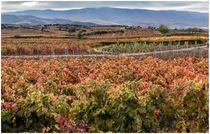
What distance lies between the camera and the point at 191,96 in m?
13.4

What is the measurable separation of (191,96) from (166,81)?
5778 mm

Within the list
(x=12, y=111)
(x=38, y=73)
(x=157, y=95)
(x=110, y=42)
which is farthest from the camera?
(x=110, y=42)

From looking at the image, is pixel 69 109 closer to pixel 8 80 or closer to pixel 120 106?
pixel 120 106

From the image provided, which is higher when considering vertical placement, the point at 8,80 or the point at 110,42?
the point at 8,80

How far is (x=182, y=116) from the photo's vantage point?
1350 centimetres

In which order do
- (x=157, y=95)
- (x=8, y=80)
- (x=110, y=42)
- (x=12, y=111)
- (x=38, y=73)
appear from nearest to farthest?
(x=12, y=111) < (x=157, y=95) < (x=8, y=80) < (x=38, y=73) < (x=110, y=42)

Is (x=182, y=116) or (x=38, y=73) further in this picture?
(x=38, y=73)

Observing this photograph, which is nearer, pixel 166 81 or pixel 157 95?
pixel 157 95

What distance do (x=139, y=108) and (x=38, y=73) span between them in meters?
9.18

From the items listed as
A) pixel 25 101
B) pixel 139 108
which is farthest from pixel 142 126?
pixel 25 101

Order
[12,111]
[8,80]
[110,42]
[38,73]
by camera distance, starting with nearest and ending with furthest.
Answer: [12,111]
[8,80]
[38,73]
[110,42]

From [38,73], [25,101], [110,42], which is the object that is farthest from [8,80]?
[110,42]

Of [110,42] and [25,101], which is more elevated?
[25,101]

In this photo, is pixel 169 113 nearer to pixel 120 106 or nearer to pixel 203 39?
pixel 120 106
